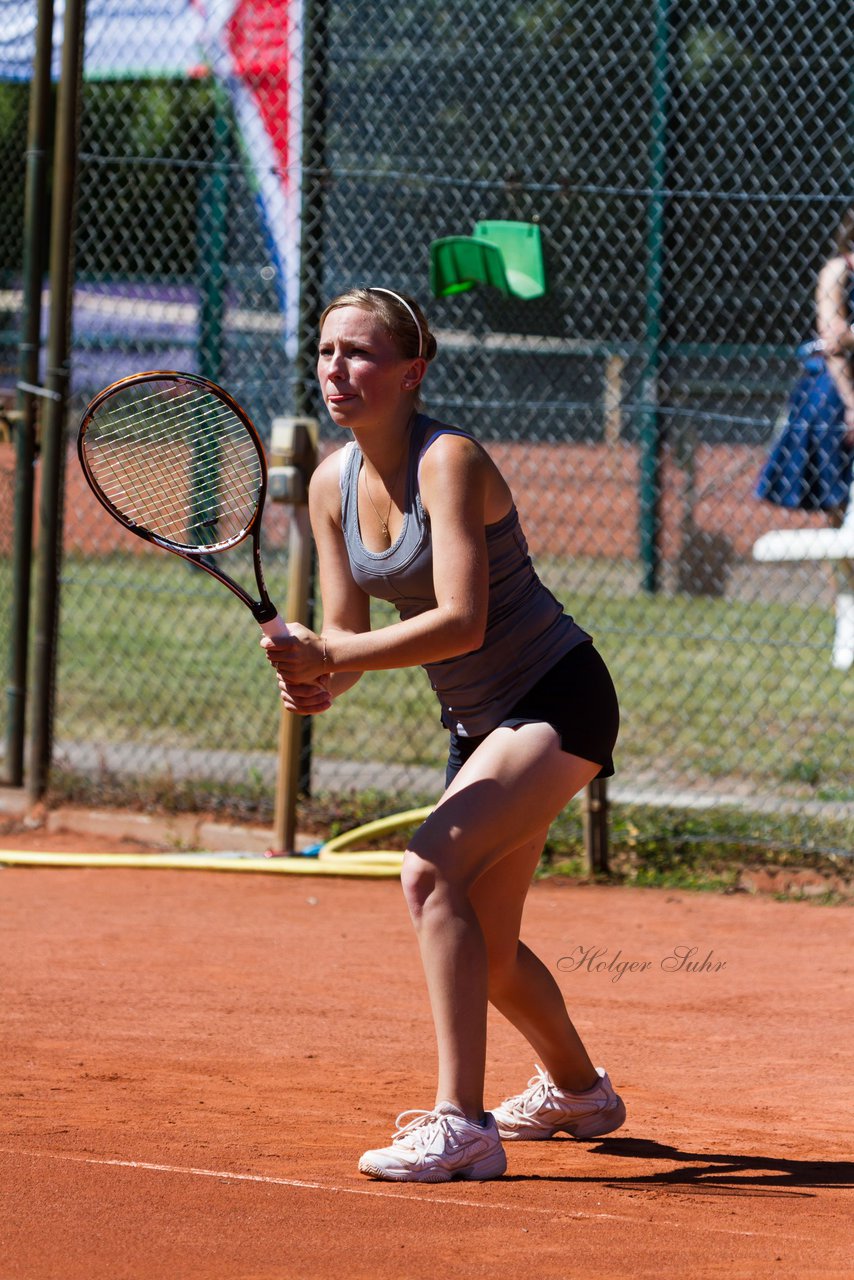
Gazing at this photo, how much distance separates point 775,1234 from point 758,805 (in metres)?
3.86

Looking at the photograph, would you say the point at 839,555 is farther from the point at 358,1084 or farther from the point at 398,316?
the point at 398,316

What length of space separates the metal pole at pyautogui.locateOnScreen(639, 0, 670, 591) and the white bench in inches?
33.5

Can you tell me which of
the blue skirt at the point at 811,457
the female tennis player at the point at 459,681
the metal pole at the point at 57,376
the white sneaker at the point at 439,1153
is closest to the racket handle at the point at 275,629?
the female tennis player at the point at 459,681

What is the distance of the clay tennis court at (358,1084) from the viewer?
3000mm

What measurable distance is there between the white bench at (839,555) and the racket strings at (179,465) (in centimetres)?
449

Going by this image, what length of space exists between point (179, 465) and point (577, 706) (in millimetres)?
1344

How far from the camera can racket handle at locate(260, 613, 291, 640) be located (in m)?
3.36

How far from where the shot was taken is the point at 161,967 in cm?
521

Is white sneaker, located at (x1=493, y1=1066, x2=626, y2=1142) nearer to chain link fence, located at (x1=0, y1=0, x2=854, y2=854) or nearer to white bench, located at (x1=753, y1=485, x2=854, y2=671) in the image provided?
chain link fence, located at (x1=0, y1=0, x2=854, y2=854)

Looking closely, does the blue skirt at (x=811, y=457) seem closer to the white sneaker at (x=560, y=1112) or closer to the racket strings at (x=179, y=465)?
the racket strings at (x=179, y=465)

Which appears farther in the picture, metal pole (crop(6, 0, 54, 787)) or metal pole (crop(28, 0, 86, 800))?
metal pole (crop(6, 0, 54, 787))

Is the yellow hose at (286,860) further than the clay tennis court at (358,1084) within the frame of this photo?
Yes

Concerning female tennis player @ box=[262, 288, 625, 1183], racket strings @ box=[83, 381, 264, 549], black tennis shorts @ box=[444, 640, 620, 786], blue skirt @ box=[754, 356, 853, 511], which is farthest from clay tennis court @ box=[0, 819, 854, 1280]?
blue skirt @ box=[754, 356, 853, 511]

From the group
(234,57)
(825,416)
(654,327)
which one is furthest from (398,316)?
(654,327)
